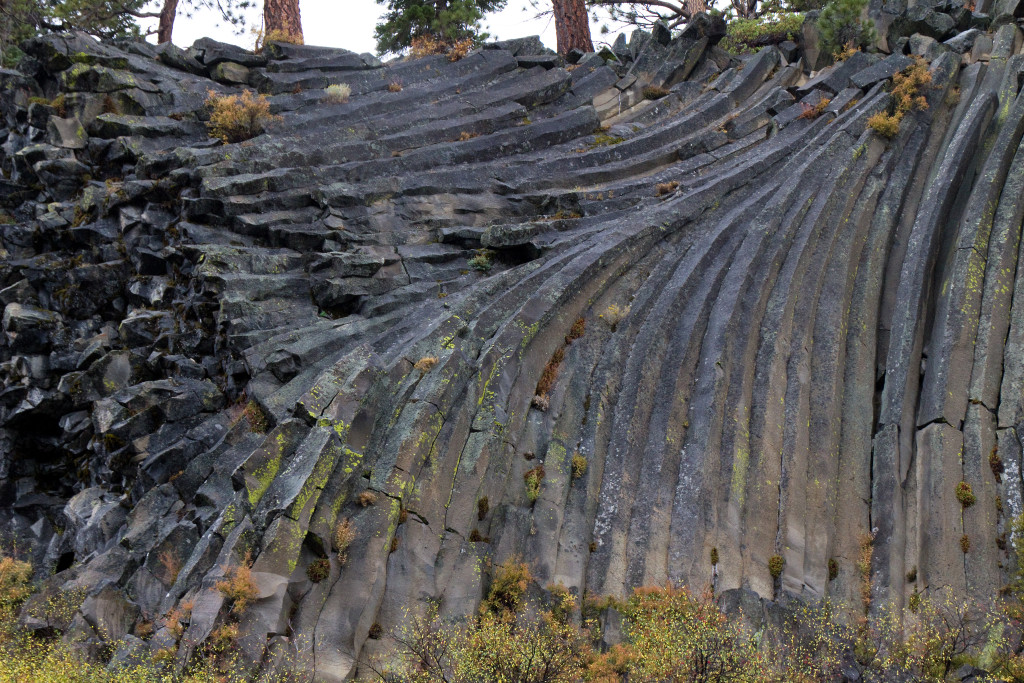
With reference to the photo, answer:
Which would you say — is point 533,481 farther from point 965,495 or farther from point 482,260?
point 965,495

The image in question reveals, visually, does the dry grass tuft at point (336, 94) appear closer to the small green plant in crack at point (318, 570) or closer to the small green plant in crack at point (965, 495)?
the small green plant in crack at point (318, 570)

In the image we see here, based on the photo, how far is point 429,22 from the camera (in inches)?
1065

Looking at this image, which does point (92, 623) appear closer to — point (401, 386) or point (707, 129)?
point (401, 386)

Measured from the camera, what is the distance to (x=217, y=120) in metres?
20.4

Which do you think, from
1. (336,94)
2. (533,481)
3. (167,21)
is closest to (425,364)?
(533,481)

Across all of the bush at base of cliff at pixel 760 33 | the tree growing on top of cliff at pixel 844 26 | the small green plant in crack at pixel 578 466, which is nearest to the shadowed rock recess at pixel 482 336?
the small green plant in crack at pixel 578 466

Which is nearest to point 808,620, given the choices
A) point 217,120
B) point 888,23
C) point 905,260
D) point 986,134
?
point 905,260

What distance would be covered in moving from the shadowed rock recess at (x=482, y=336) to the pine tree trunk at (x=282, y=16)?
71.4 inches

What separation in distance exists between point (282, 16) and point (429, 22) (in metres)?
4.52

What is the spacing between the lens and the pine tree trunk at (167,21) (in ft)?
88.3

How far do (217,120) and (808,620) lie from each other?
1631 centimetres

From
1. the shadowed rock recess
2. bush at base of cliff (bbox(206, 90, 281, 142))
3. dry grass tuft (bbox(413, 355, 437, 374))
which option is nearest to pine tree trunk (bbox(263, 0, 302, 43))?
the shadowed rock recess

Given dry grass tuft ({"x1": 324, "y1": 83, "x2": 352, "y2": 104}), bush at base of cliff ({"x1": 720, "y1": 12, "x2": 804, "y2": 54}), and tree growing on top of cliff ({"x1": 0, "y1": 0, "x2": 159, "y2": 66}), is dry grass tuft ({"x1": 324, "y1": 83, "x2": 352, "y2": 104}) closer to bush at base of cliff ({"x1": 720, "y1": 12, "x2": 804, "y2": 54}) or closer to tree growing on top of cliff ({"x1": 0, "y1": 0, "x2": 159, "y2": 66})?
tree growing on top of cliff ({"x1": 0, "y1": 0, "x2": 159, "y2": 66})

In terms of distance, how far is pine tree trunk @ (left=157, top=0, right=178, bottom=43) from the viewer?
2692 centimetres
